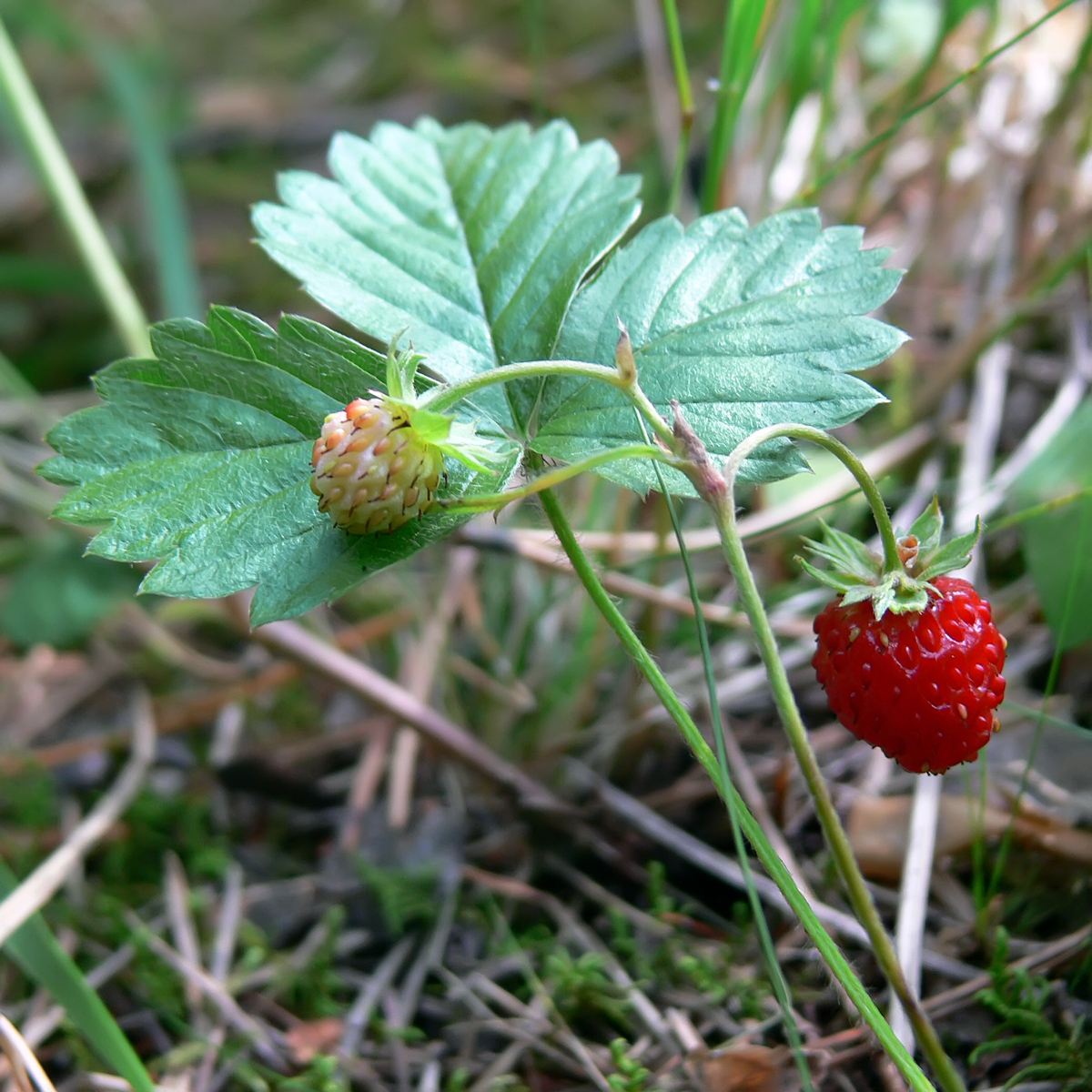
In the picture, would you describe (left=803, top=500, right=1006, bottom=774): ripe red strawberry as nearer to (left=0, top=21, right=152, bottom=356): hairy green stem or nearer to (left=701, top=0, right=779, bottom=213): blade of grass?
(left=701, top=0, right=779, bottom=213): blade of grass

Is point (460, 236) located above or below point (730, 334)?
above

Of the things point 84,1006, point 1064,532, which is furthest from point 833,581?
point 84,1006

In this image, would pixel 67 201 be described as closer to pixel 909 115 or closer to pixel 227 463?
pixel 227 463

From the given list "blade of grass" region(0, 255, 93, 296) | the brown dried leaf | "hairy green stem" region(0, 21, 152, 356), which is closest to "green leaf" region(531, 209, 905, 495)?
the brown dried leaf

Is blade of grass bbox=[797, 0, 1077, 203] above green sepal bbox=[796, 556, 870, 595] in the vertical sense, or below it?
above

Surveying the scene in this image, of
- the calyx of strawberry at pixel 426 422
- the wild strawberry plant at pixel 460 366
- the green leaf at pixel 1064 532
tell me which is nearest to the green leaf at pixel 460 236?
the wild strawberry plant at pixel 460 366
